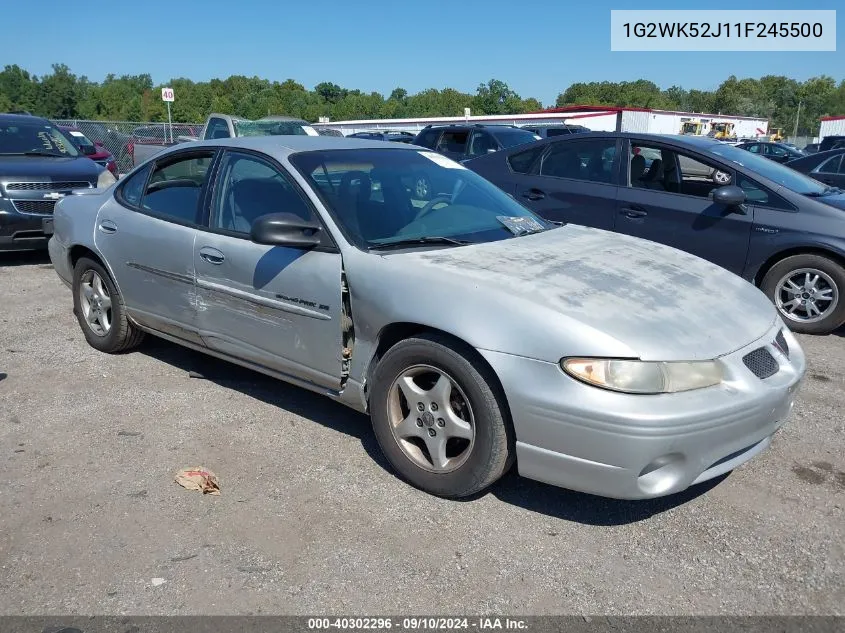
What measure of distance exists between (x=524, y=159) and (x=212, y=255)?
13.6ft

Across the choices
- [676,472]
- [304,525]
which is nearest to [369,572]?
[304,525]

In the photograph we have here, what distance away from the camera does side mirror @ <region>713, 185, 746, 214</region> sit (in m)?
6.00

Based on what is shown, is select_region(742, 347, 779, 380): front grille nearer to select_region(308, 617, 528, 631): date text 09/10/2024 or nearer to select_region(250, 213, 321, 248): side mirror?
select_region(308, 617, 528, 631): date text 09/10/2024

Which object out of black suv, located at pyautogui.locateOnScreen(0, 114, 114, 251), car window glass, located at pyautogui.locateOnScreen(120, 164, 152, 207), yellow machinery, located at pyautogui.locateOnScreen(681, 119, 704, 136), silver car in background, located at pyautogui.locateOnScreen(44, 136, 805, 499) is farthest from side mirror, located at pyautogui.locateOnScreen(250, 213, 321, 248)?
yellow machinery, located at pyautogui.locateOnScreen(681, 119, 704, 136)

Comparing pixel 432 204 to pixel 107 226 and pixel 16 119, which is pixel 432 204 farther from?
pixel 16 119

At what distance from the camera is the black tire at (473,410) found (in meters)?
3.01

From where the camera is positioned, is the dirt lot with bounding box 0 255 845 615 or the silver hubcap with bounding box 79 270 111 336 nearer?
the dirt lot with bounding box 0 255 845 615

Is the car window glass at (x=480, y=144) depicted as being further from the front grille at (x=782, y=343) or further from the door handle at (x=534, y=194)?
the front grille at (x=782, y=343)

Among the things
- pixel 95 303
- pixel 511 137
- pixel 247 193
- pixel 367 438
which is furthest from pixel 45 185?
pixel 511 137

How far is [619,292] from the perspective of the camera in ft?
10.5

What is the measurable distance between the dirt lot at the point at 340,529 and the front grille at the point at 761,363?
63cm

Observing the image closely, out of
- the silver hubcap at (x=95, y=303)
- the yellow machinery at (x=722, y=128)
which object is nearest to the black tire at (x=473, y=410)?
the silver hubcap at (x=95, y=303)

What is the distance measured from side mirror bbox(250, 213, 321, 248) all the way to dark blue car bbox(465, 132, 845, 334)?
3847 mm

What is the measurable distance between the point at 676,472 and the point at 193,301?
2.80 meters
